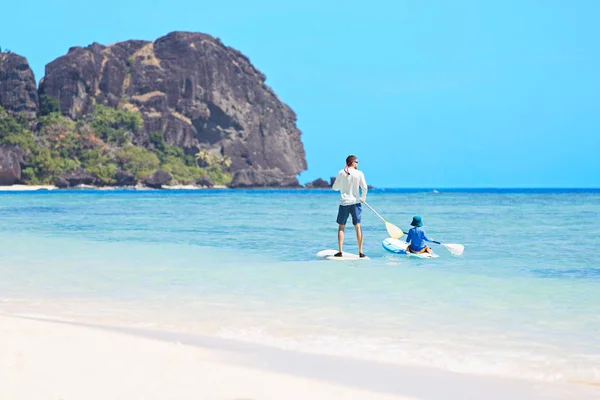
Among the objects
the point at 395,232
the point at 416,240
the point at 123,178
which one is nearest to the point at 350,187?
the point at 416,240

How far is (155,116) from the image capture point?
17362 centimetres

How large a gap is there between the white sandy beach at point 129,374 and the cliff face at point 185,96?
16034cm

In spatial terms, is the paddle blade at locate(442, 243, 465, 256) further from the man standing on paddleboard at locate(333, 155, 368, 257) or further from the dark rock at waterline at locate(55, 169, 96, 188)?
the dark rock at waterline at locate(55, 169, 96, 188)

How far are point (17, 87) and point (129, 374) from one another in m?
167

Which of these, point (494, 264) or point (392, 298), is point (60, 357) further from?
point (494, 264)

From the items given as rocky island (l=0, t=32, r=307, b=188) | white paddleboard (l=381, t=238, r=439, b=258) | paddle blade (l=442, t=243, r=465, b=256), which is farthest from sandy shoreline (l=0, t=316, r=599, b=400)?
rocky island (l=0, t=32, r=307, b=188)

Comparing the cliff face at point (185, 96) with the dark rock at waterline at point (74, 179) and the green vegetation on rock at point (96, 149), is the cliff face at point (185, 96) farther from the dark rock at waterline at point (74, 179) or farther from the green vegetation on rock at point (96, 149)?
the dark rock at waterline at point (74, 179)

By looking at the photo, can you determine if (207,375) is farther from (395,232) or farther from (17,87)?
(17,87)

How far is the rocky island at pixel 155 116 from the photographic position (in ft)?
477

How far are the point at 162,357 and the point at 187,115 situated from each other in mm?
173898

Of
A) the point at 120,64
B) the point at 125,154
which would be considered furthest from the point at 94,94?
the point at 125,154

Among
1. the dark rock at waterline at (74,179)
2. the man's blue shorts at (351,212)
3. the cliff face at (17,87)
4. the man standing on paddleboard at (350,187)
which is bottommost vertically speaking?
the dark rock at waterline at (74,179)

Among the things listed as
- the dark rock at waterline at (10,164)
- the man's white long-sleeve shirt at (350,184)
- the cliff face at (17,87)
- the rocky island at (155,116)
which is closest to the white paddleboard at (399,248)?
the man's white long-sleeve shirt at (350,184)

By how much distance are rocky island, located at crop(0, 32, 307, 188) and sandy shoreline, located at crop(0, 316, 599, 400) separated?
442ft
